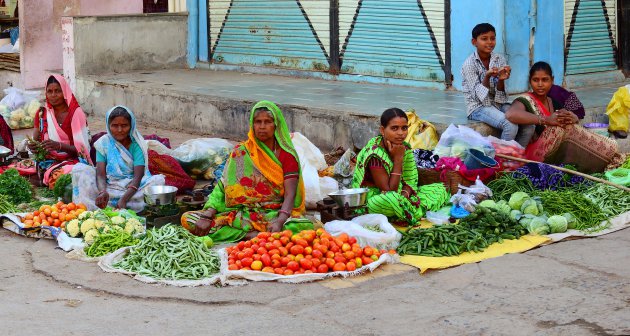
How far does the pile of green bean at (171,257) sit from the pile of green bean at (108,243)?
17cm

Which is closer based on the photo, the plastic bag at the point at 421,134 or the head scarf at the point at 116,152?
the head scarf at the point at 116,152

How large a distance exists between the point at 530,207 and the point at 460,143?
3.97 feet

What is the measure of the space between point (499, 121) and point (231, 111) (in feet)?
11.2

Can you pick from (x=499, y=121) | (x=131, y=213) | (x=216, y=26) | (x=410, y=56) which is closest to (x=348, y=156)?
(x=499, y=121)

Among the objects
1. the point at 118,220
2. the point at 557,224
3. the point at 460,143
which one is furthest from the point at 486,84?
the point at 118,220

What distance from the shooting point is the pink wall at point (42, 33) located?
1404cm

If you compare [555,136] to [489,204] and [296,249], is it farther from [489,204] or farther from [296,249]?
[296,249]

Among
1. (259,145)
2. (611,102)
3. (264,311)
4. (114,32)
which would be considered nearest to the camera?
(264,311)

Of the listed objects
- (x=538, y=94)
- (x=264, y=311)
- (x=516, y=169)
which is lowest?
(x=264, y=311)

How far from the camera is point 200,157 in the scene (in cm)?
882

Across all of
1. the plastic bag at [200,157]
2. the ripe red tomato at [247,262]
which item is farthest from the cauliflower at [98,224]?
the plastic bag at [200,157]

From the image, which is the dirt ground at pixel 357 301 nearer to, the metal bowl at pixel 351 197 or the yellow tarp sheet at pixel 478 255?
the yellow tarp sheet at pixel 478 255

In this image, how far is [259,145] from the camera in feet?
22.3

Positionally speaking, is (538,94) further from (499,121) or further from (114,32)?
(114,32)
